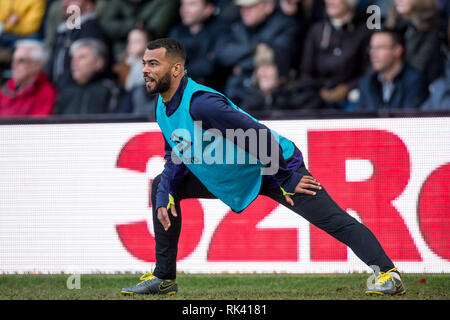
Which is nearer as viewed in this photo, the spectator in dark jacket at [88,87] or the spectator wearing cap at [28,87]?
the spectator in dark jacket at [88,87]

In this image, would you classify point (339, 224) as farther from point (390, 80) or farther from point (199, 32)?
point (199, 32)

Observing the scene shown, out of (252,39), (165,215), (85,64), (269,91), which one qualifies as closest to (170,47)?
(165,215)

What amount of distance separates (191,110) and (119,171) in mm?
2146

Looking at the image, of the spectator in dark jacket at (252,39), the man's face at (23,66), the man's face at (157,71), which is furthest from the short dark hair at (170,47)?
the man's face at (23,66)

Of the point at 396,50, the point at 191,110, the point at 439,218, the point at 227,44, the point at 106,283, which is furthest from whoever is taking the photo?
the point at 227,44

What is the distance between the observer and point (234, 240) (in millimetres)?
5910

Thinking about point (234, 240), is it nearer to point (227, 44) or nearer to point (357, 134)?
point (357, 134)

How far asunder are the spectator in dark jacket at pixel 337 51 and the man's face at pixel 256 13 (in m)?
0.66

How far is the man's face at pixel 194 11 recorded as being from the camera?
7.95 meters

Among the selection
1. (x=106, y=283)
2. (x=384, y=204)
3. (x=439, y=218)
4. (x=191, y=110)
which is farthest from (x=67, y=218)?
(x=439, y=218)

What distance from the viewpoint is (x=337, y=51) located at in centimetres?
741

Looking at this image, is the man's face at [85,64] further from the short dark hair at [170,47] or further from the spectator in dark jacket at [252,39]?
the short dark hair at [170,47]

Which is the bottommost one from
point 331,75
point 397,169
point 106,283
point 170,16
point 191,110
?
point 106,283

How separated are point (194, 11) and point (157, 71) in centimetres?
384
